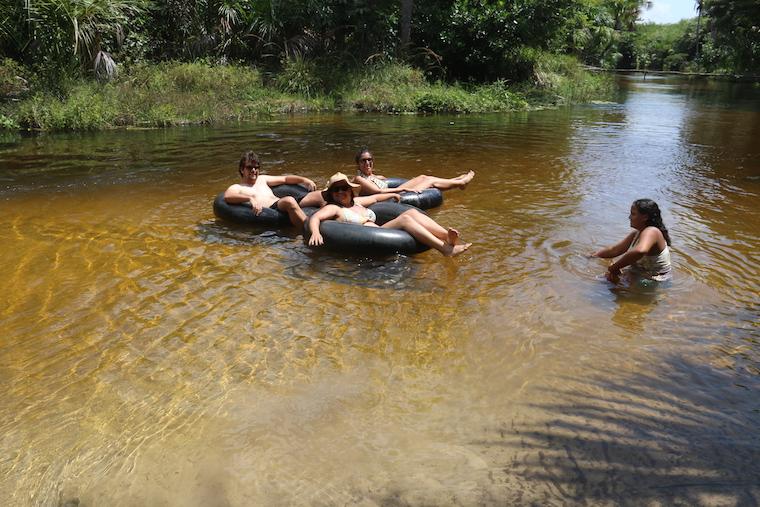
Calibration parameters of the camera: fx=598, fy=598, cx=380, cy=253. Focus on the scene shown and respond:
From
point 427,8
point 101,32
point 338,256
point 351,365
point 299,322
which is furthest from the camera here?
point 427,8

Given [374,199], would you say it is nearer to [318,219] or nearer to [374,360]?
[318,219]

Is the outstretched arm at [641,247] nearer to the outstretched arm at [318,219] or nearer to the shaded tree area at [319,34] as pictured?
the outstretched arm at [318,219]

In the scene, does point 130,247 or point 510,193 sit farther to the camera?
point 510,193

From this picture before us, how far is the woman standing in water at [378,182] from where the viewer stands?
24.5ft

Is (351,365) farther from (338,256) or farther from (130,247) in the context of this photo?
(130,247)

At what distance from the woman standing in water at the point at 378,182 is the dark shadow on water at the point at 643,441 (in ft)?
13.6

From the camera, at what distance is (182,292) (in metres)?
5.30

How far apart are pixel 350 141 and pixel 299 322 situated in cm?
905

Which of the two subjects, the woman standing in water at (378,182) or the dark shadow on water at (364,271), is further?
the woman standing in water at (378,182)

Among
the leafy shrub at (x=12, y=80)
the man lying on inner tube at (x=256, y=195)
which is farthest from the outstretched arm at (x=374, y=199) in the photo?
the leafy shrub at (x=12, y=80)

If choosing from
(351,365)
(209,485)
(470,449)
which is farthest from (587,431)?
(209,485)

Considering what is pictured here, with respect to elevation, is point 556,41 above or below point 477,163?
above

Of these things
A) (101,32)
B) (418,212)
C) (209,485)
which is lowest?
(209,485)

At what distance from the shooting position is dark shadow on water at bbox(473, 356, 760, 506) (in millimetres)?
2863
